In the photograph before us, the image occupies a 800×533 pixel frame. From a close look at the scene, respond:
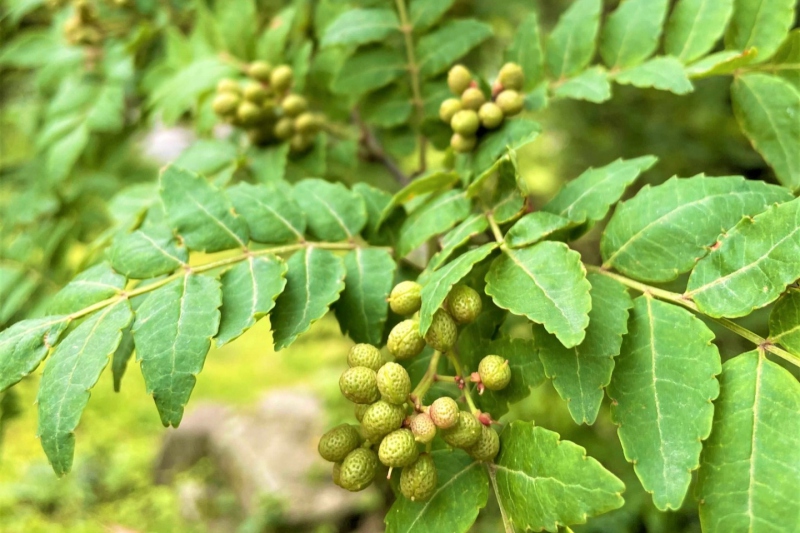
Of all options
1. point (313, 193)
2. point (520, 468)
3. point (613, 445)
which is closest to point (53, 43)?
point (313, 193)

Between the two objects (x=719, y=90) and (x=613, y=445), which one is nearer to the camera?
(x=719, y=90)

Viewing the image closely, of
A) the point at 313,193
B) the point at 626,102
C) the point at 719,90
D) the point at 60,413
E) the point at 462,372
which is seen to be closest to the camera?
the point at 60,413

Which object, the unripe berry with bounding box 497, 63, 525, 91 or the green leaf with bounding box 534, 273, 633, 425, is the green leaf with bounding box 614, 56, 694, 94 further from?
the green leaf with bounding box 534, 273, 633, 425

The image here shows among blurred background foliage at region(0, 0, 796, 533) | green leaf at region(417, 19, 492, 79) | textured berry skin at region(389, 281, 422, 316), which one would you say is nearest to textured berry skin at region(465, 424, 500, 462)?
textured berry skin at region(389, 281, 422, 316)

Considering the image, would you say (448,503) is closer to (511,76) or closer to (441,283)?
(441,283)

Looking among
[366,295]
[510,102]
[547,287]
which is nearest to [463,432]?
[547,287]

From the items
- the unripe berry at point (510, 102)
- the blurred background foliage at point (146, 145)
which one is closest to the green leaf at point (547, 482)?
the unripe berry at point (510, 102)

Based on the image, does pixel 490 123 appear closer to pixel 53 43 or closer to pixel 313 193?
pixel 313 193
